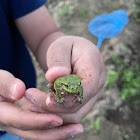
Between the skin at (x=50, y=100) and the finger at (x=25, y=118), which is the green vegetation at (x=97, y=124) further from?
the finger at (x=25, y=118)

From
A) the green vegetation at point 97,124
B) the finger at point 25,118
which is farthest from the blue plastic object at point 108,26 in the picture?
the finger at point 25,118

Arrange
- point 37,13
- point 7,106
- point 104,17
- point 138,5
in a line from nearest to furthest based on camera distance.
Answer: point 7,106
point 37,13
point 104,17
point 138,5

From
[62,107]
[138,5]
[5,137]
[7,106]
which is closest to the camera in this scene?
[62,107]

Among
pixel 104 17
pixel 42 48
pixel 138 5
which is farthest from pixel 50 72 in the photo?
pixel 138 5

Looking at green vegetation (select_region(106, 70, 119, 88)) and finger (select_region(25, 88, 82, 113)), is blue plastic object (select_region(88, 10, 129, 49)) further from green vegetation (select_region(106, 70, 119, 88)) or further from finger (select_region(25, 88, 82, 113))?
finger (select_region(25, 88, 82, 113))

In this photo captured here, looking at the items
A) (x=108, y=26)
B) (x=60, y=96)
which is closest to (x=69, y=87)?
(x=60, y=96)

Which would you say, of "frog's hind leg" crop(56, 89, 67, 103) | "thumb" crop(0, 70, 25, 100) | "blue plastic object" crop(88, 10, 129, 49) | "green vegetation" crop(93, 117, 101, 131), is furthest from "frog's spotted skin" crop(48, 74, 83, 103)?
"blue plastic object" crop(88, 10, 129, 49)

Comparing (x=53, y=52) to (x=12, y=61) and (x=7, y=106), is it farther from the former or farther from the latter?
(x=12, y=61)

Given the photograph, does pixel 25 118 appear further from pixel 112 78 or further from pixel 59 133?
pixel 112 78
